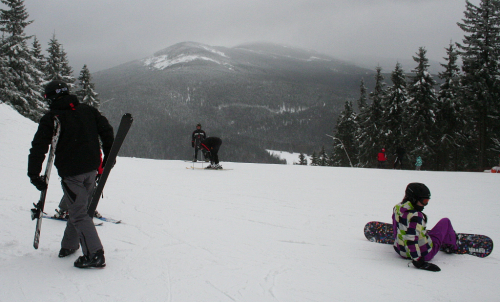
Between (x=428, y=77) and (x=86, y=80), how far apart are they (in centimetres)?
3577

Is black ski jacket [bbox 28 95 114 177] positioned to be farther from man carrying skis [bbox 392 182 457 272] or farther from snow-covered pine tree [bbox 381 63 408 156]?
snow-covered pine tree [bbox 381 63 408 156]

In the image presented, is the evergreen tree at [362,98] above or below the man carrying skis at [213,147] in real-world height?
above

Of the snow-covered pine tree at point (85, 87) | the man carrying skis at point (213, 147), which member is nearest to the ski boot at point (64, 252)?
the man carrying skis at point (213, 147)

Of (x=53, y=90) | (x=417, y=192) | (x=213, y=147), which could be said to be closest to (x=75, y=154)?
(x=53, y=90)

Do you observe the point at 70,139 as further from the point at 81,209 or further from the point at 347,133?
the point at 347,133

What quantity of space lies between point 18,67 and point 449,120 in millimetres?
41420

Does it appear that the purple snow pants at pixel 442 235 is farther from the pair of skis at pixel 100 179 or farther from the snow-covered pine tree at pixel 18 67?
the snow-covered pine tree at pixel 18 67

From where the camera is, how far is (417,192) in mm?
3920

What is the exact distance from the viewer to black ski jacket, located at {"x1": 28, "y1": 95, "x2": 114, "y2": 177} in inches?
134

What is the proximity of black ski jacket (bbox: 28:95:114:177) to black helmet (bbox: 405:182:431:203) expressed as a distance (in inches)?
141

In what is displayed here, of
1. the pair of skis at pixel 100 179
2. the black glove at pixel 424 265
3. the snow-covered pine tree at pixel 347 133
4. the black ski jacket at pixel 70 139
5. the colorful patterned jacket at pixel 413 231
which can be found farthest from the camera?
the snow-covered pine tree at pixel 347 133

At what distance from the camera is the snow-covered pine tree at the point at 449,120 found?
3256 centimetres

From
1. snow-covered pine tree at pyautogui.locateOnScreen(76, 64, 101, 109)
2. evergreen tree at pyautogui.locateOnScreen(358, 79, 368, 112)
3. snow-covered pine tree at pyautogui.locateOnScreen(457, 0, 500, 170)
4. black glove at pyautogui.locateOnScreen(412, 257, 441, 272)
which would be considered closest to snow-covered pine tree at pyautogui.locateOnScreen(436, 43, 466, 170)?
snow-covered pine tree at pyautogui.locateOnScreen(457, 0, 500, 170)

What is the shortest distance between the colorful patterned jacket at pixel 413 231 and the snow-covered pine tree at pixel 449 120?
32.8 metres
